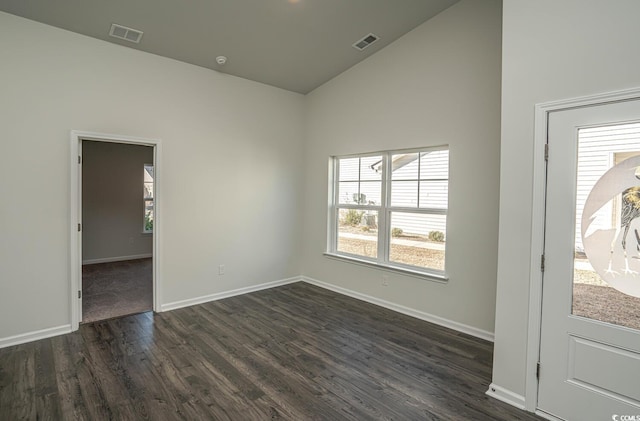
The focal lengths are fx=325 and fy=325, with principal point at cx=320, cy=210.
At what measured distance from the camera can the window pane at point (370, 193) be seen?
180 inches

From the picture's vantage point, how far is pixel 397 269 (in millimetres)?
4176

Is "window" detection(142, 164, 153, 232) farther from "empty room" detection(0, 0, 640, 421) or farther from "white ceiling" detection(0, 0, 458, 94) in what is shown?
"white ceiling" detection(0, 0, 458, 94)

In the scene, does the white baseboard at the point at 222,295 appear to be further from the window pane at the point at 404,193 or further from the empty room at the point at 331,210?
the window pane at the point at 404,193

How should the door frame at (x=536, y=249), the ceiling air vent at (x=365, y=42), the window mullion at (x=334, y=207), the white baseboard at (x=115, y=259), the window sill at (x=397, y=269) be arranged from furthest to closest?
1. the white baseboard at (x=115, y=259)
2. the window mullion at (x=334, y=207)
3. the ceiling air vent at (x=365, y=42)
4. the window sill at (x=397, y=269)
5. the door frame at (x=536, y=249)

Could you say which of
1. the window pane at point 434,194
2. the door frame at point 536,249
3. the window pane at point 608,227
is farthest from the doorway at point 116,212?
the window pane at point 608,227

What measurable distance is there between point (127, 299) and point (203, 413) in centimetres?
303

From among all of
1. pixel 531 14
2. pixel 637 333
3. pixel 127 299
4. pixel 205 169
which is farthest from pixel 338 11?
pixel 127 299

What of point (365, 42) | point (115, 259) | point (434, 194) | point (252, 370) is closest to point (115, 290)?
point (115, 259)

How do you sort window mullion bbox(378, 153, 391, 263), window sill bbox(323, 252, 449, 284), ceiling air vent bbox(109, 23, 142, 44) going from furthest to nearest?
window mullion bbox(378, 153, 391, 263), window sill bbox(323, 252, 449, 284), ceiling air vent bbox(109, 23, 142, 44)

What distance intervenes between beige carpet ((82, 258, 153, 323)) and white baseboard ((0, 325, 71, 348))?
0.33 m

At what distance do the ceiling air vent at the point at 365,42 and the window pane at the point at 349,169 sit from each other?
59.2 inches

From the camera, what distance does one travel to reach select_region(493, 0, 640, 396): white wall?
1953 mm

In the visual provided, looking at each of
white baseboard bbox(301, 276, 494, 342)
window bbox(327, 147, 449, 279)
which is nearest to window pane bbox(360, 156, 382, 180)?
window bbox(327, 147, 449, 279)

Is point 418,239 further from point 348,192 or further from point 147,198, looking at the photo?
point 147,198
